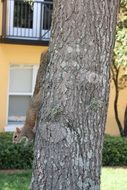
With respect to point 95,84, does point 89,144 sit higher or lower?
lower

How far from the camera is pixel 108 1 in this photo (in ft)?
13.4

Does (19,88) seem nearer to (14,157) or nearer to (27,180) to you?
(14,157)

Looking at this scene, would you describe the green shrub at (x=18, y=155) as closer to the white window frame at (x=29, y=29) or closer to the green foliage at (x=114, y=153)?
the green foliage at (x=114, y=153)

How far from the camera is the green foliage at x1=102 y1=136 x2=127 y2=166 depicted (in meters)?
11.0

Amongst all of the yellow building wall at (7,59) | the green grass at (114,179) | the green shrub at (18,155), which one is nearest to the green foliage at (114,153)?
the green shrub at (18,155)

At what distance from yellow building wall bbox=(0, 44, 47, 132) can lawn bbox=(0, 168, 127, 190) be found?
4.21 metres

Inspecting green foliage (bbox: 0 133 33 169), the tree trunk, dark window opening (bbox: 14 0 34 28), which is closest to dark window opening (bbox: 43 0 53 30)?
dark window opening (bbox: 14 0 34 28)

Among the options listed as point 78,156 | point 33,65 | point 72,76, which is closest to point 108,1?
point 72,76

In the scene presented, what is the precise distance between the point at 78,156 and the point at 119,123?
34.3 ft

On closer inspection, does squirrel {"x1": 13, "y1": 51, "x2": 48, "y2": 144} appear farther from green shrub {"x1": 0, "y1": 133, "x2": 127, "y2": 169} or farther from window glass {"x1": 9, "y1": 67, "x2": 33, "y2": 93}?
window glass {"x1": 9, "y1": 67, "x2": 33, "y2": 93}

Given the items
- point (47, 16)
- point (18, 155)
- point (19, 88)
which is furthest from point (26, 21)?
point (18, 155)

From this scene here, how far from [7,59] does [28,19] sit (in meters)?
1.30

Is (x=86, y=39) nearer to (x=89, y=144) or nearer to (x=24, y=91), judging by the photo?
(x=89, y=144)

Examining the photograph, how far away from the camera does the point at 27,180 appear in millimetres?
9320
